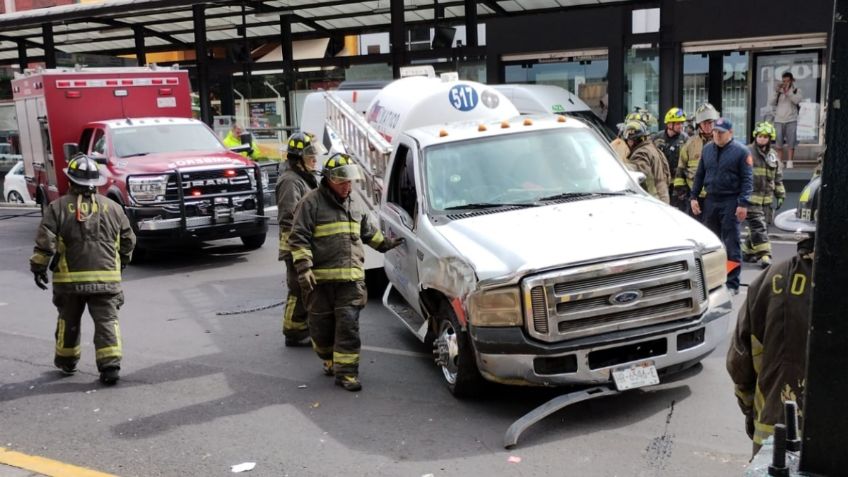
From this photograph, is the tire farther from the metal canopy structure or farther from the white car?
the white car

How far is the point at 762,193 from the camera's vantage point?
9.73m

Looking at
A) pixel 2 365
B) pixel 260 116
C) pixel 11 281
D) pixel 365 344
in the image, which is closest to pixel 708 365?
pixel 365 344

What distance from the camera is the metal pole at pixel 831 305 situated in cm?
170

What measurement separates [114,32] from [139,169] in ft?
48.8

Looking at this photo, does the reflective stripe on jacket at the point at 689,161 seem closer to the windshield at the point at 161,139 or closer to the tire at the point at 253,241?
the tire at the point at 253,241

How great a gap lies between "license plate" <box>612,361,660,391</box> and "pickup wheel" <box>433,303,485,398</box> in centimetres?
97

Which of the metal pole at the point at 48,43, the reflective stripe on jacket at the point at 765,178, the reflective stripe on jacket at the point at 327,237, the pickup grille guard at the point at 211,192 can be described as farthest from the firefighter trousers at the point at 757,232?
the metal pole at the point at 48,43

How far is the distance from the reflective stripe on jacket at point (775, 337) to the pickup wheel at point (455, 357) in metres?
2.57

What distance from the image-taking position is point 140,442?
212 inches

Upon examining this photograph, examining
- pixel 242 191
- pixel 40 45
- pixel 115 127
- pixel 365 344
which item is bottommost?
pixel 365 344

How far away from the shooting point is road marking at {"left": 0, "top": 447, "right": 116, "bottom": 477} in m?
4.89

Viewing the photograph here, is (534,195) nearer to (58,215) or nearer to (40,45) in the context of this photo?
(58,215)

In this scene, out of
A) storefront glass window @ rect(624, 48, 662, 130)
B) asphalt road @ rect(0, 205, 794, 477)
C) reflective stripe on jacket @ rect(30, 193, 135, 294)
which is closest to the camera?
asphalt road @ rect(0, 205, 794, 477)

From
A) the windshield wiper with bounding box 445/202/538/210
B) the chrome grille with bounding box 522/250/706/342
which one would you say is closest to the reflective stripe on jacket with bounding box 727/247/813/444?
the chrome grille with bounding box 522/250/706/342
